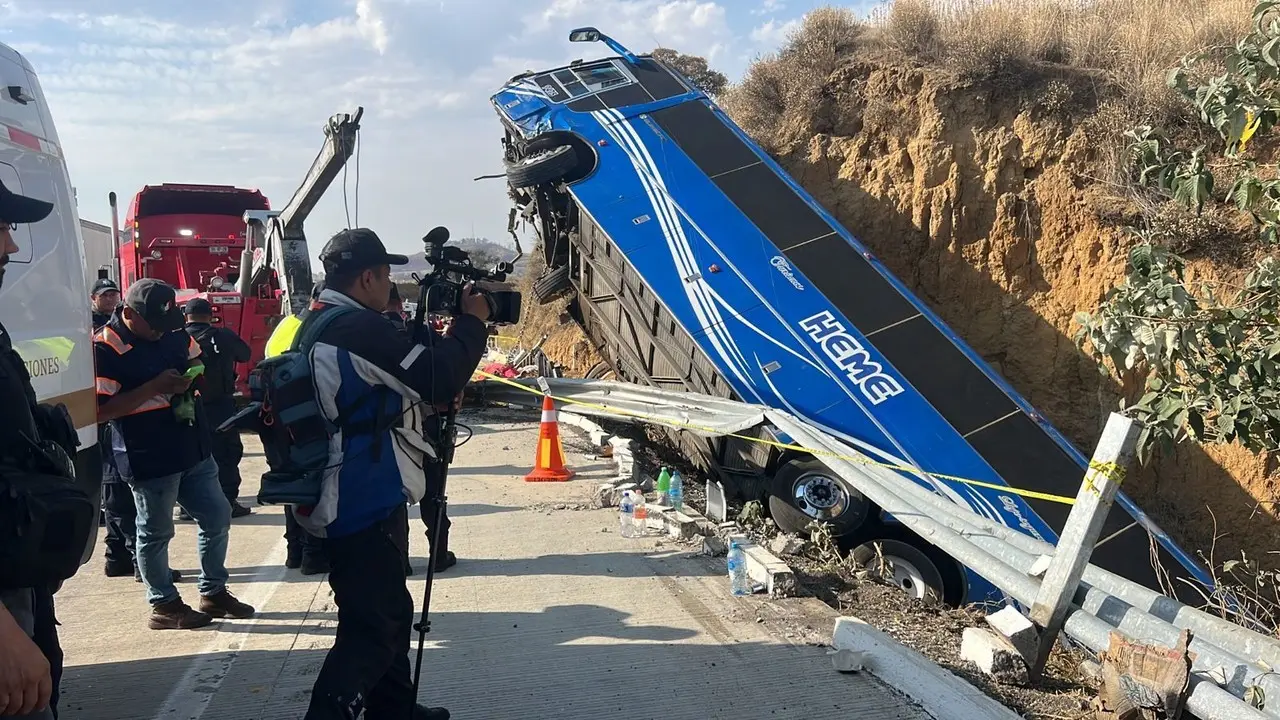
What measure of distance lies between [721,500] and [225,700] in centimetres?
424

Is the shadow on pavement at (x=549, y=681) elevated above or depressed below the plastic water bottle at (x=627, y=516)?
below

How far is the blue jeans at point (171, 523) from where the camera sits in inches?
167

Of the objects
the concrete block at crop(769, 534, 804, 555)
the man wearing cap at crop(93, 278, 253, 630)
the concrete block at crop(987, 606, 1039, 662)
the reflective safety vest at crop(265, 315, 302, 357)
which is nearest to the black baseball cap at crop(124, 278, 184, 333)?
the man wearing cap at crop(93, 278, 253, 630)

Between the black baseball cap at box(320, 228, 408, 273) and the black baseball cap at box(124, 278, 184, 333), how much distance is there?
1949mm

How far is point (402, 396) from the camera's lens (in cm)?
293

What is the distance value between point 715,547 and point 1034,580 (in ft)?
6.83

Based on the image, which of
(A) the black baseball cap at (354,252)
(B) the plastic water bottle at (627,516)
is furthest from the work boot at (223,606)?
(B) the plastic water bottle at (627,516)

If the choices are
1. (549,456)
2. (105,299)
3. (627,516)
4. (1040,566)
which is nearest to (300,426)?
(1040,566)

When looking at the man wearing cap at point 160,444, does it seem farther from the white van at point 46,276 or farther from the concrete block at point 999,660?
the concrete block at point 999,660

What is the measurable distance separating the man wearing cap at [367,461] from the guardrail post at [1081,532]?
300 centimetres

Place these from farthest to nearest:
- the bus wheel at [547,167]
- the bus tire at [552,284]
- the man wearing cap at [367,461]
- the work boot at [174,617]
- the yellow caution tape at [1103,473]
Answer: the bus tire at [552,284] → the bus wheel at [547,167] → the work boot at [174,617] → the yellow caution tape at [1103,473] → the man wearing cap at [367,461]

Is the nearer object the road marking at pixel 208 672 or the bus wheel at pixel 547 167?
the road marking at pixel 208 672

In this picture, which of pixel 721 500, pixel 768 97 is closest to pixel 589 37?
pixel 768 97

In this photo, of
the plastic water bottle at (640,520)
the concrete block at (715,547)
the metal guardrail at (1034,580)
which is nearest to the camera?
the metal guardrail at (1034,580)
